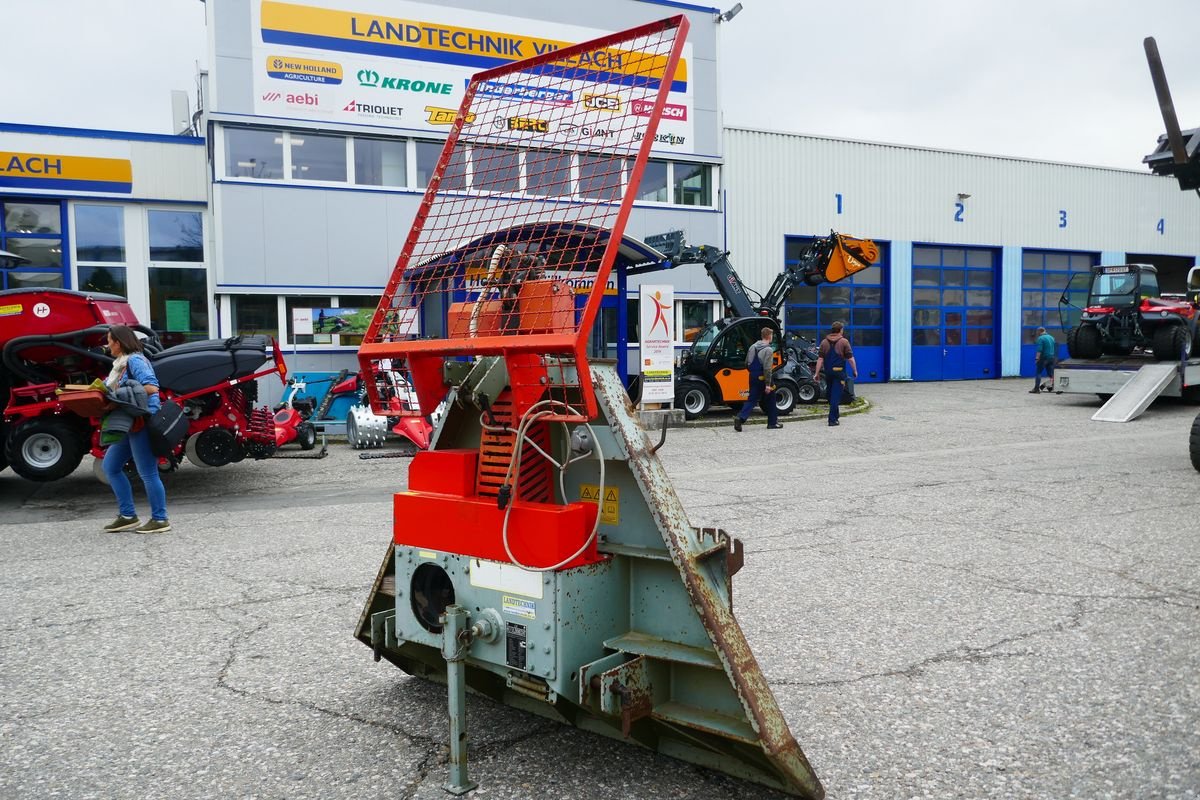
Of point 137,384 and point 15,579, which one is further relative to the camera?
point 137,384

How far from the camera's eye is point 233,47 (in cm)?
1664

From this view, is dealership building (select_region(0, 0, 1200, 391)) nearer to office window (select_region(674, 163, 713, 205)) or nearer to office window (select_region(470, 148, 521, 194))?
office window (select_region(674, 163, 713, 205))

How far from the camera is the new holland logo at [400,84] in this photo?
17.8 m

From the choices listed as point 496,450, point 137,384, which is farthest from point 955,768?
point 137,384

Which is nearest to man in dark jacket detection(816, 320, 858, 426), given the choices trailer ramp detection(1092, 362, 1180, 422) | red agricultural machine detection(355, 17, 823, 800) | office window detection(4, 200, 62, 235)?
trailer ramp detection(1092, 362, 1180, 422)

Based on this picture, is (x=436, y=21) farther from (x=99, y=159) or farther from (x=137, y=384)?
(x=137, y=384)

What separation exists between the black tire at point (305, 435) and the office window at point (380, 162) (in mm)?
6393

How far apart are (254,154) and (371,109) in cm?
246

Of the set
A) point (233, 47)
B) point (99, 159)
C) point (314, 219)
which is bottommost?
point (314, 219)

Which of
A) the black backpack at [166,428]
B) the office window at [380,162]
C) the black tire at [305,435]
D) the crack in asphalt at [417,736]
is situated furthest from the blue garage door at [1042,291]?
the crack in asphalt at [417,736]

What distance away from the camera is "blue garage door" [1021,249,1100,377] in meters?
28.9

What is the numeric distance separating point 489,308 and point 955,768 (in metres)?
2.31

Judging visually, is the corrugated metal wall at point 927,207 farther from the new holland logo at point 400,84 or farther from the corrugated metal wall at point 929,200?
the new holland logo at point 400,84

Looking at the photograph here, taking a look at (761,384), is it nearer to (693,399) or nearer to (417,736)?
(693,399)
